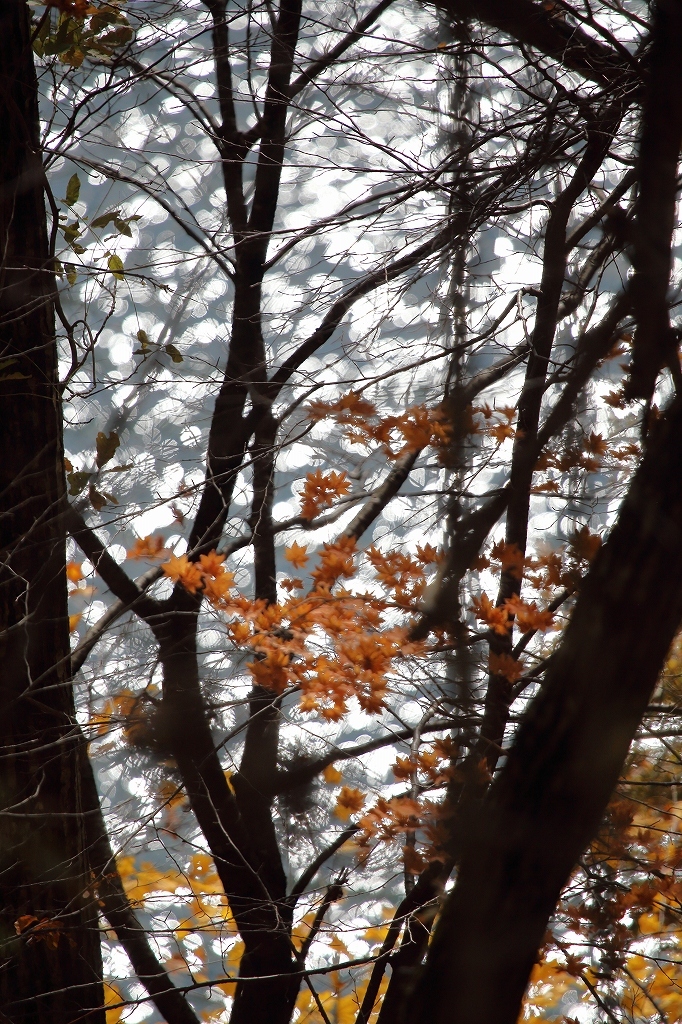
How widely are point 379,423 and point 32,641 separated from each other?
1378 millimetres

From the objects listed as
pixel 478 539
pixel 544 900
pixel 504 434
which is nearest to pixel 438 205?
pixel 504 434

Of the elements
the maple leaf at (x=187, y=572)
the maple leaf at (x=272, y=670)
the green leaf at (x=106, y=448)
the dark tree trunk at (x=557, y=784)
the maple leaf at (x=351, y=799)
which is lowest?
the dark tree trunk at (x=557, y=784)

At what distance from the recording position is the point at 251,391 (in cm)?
272

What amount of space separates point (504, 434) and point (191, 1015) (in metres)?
2.27

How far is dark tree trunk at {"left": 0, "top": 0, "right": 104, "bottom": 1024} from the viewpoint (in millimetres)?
2004

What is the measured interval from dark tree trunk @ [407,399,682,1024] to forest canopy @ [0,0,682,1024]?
A: 0.04 metres

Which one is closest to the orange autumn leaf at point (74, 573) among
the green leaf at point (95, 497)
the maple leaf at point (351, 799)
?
the green leaf at point (95, 497)

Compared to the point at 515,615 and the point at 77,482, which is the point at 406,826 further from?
the point at 77,482

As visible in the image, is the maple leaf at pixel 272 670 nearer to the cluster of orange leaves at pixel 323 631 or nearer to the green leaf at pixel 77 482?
the cluster of orange leaves at pixel 323 631

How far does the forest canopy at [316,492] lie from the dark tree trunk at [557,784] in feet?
0.14

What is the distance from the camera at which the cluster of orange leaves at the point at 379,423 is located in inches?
94.5

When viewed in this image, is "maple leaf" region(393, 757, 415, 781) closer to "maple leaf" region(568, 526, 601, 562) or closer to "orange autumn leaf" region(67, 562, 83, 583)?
Result: "maple leaf" region(568, 526, 601, 562)

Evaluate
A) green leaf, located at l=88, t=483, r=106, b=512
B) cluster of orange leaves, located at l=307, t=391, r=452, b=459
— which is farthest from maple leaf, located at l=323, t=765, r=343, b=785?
green leaf, located at l=88, t=483, r=106, b=512

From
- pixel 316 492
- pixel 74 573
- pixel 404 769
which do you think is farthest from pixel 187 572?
pixel 404 769
